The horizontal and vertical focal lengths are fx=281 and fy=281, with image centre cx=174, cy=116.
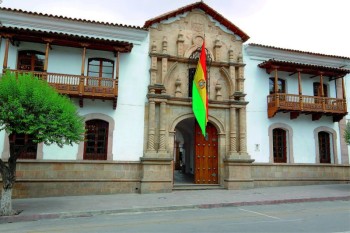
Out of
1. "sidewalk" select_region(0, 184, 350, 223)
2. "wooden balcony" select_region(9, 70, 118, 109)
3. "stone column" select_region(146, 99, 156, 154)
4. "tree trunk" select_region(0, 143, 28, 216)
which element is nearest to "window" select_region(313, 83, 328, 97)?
"sidewalk" select_region(0, 184, 350, 223)

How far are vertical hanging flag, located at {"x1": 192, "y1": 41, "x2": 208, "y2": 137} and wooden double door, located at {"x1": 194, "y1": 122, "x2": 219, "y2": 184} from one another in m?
1.17

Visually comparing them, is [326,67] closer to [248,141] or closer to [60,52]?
[248,141]

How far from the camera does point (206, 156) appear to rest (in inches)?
627

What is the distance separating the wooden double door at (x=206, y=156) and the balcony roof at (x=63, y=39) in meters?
6.19

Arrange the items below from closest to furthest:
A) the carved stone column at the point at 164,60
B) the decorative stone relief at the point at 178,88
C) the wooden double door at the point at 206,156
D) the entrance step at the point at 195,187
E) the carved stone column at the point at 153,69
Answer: the entrance step at the point at 195,187 < the carved stone column at the point at 153,69 < the carved stone column at the point at 164,60 < the decorative stone relief at the point at 178,88 < the wooden double door at the point at 206,156

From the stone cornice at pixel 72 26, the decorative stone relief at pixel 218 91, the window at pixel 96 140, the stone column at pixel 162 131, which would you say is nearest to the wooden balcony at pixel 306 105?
the decorative stone relief at pixel 218 91

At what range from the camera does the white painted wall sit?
16203mm

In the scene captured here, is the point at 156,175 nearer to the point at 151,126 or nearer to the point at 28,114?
the point at 151,126

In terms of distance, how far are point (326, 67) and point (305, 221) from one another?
1187 cm

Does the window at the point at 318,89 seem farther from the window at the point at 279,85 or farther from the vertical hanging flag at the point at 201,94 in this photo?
the vertical hanging flag at the point at 201,94

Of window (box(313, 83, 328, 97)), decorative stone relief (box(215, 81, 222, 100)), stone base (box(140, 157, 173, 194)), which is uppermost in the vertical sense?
window (box(313, 83, 328, 97))

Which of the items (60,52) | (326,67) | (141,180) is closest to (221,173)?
(141,180)

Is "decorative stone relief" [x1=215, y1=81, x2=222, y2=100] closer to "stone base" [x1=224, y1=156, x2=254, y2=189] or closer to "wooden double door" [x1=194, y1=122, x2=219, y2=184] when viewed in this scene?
"wooden double door" [x1=194, y1=122, x2=219, y2=184]

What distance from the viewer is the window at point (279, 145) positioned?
16.6m
